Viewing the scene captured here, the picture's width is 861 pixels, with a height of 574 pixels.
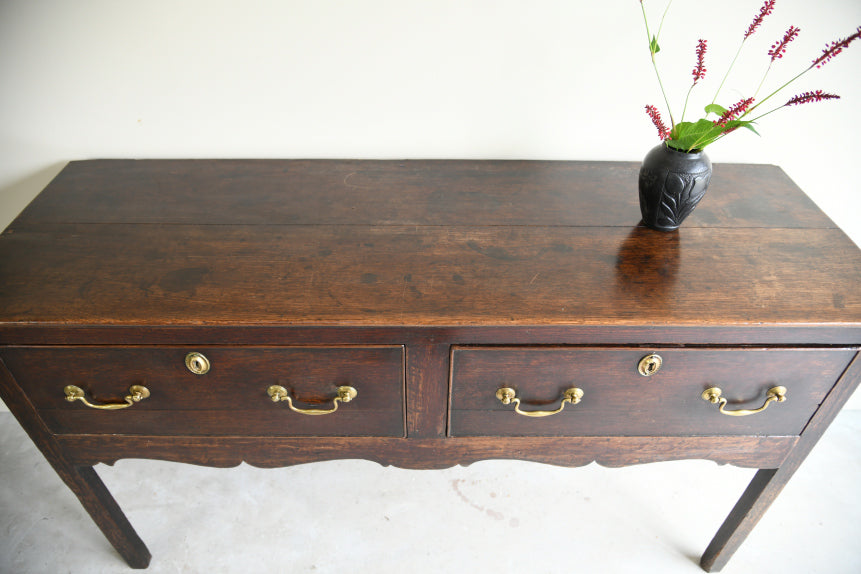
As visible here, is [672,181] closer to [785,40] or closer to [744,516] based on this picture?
[785,40]

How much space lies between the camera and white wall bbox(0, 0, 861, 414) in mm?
1165

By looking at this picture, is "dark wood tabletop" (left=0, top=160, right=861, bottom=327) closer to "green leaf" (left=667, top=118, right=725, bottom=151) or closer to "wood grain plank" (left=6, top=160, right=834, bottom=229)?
"wood grain plank" (left=6, top=160, right=834, bottom=229)

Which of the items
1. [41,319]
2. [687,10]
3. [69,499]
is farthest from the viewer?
[69,499]

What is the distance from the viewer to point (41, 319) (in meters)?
0.87

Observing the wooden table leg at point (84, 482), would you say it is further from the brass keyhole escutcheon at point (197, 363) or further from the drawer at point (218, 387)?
the brass keyhole escutcheon at point (197, 363)

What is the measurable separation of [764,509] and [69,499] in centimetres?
184

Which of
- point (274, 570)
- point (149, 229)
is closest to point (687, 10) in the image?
point (149, 229)

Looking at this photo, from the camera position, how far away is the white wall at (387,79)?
3.82ft

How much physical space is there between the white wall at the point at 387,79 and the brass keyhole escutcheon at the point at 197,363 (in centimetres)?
61

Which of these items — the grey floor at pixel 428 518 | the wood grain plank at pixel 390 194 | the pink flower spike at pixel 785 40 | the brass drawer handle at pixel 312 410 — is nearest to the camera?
the pink flower spike at pixel 785 40

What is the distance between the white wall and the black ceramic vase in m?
0.31

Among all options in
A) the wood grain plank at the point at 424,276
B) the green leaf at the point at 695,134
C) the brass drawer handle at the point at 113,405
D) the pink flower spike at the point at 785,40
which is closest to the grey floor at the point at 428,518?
the brass drawer handle at the point at 113,405

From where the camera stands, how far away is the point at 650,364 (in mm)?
941

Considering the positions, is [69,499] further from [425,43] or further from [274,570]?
[425,43]
